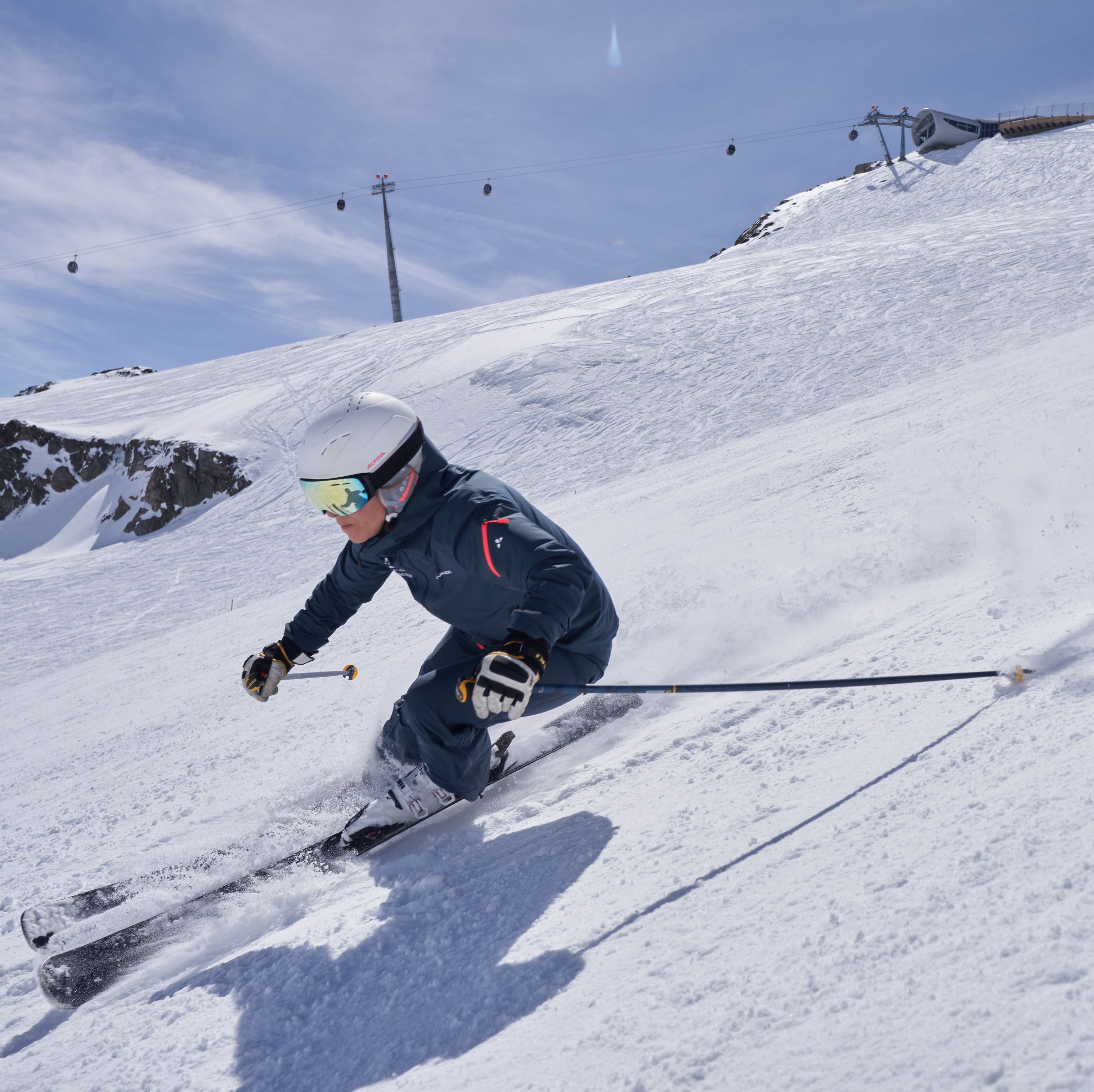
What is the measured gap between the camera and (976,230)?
19047mm

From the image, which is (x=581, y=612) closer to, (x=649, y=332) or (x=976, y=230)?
(x=649, y=332)

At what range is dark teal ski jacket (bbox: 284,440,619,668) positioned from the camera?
2650mm

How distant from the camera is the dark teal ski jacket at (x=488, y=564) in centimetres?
265

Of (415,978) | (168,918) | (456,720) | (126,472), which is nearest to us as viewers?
(415,978)

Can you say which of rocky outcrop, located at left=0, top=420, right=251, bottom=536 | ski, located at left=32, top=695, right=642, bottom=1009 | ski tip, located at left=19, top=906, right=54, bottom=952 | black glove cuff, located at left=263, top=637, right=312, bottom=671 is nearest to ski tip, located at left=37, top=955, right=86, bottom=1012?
ski, located at left=32, top=695, right=642, bottom=1009

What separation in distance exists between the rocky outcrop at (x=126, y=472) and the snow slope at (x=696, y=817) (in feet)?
21.3

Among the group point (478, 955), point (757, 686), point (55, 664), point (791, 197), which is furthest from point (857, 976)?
point (791, 197)

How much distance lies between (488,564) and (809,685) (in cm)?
121

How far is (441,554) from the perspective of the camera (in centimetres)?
297

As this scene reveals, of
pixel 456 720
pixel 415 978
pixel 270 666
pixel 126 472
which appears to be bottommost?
pixel 415 978

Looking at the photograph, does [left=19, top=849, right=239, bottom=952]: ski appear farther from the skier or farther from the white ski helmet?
the white ski helmet

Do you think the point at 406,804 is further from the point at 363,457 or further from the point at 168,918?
the point at 363,457

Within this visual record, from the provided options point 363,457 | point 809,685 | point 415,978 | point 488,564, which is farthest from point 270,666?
point 809,685

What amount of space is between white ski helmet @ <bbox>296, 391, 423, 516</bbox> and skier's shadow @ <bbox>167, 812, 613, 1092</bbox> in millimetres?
1356
